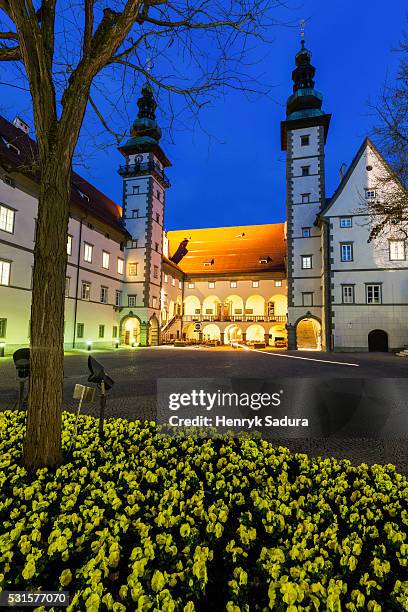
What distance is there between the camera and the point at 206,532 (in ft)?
6.88

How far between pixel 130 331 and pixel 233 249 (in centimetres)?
1796

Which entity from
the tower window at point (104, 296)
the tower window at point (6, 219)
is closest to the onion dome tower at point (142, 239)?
the tower window at point (104, 296)

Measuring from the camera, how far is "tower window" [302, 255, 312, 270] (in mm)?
27862

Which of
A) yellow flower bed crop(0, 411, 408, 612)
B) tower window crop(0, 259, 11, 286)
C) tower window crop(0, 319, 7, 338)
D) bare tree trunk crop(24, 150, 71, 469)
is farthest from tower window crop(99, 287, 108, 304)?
bare tree trunk crop(24, 150, 71, 469)

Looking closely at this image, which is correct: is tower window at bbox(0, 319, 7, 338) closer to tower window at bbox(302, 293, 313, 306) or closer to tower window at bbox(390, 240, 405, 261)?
tower window at bbox(302, 293, 313, 306)

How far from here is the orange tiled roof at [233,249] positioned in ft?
129

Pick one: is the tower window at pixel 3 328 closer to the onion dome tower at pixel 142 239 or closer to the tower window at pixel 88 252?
the tower window at pixel 88 252

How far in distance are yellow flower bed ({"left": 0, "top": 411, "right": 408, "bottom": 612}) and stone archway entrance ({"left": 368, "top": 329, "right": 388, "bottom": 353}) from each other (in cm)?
2415

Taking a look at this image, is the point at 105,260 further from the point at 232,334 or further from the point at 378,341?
the point at 378,341

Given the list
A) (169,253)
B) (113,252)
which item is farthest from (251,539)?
(169,253)

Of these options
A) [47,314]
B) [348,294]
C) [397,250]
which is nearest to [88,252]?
[348,294]

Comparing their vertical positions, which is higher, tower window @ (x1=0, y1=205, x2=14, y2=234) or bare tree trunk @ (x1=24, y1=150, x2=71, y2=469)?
tower window @ (x1=0, y1=205, x2=14, y2=234)

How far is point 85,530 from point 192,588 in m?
0.85

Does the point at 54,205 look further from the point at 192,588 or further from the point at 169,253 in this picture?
the point at 169,253
